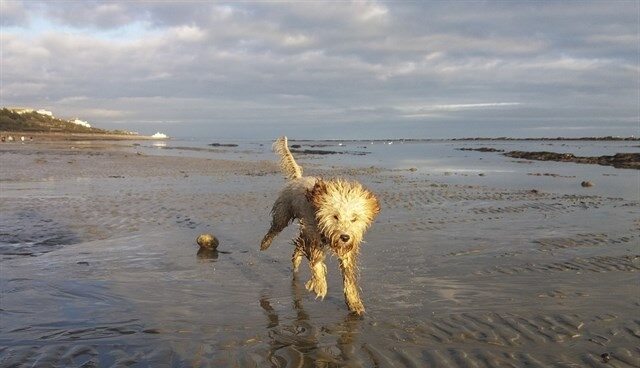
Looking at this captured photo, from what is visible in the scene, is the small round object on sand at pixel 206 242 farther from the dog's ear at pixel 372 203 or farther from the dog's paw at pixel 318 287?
the dog's ear at pixel 372 203

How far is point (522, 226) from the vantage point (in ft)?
38.5

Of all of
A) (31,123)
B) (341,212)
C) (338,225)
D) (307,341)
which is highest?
(31,123)

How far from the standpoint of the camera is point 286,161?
8852mm

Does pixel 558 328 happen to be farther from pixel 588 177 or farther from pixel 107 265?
pixel 588 177

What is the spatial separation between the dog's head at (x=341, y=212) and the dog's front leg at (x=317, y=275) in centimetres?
52

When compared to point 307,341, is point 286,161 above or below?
above

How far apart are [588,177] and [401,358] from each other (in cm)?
2282

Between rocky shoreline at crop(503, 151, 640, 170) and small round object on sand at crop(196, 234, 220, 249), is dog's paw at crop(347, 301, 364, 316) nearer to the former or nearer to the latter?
small round object on sand at crop(196, 234, 220, 249)

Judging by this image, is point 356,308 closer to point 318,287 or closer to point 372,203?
point 318,287

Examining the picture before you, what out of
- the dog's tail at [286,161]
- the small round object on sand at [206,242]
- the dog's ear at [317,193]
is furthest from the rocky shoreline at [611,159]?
the dog's ear at [317,193]

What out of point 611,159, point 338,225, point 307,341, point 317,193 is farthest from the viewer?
point 611,159

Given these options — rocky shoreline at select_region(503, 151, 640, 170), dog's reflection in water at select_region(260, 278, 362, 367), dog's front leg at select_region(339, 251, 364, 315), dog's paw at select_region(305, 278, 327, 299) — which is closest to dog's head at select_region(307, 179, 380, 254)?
dog's front leg at select_region(339, 251, 364, 315)

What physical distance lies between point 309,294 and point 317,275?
0.64 metres

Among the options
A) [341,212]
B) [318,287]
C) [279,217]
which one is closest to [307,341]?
[318,287]
